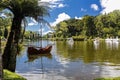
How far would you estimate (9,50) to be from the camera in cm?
1847

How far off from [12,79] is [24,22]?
21.8 feet

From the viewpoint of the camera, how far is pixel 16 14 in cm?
1855

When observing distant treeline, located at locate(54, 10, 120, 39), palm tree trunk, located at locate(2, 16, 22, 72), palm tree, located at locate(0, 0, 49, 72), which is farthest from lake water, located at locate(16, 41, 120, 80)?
distant treeline, located at locate(54, 10, 120, 39)

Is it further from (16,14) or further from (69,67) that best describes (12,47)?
(69,67)

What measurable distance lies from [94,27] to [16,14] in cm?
14630

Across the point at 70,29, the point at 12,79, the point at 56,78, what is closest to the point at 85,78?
the point at 56,78

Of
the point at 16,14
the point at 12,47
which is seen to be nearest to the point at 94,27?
the point at 16,14

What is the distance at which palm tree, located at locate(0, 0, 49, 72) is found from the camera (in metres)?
17.8

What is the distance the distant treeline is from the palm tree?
131 m

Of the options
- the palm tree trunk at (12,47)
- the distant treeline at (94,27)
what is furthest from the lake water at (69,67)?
the distant treeline at (94,27)

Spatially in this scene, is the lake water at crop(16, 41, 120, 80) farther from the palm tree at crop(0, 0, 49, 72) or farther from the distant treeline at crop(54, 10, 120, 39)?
the distant treeline at crop(54, 10, 120, 39)

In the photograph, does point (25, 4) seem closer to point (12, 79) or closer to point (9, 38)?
point (9, 38)

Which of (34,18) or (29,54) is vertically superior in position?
(34,18)

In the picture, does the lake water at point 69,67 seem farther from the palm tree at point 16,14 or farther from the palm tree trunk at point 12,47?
the palm tree at point 16,14
